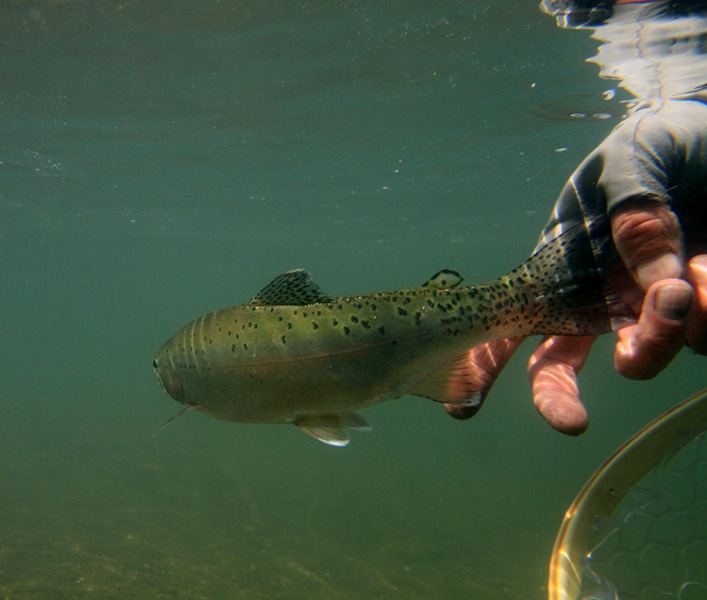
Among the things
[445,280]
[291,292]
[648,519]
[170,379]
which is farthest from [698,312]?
[170,379]

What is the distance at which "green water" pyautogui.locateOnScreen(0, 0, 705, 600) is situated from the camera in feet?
36.6

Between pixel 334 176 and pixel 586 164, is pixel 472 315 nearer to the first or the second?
pixel 586 164

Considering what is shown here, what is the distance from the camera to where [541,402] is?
248cm

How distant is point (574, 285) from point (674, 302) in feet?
1.75

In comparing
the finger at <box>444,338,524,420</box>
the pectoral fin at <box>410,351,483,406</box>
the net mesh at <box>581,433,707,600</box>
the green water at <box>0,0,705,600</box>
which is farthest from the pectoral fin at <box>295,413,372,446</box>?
the green water at <box>0,0,705,600</box>

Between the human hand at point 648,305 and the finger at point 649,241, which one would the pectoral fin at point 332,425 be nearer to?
the human hand at point 648,305

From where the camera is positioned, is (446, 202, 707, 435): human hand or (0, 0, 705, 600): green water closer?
(446, 202, 707, 435): human hand

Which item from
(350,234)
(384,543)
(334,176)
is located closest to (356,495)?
(384,543)

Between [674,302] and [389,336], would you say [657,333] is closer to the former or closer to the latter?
[674,302]

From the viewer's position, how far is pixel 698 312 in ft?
6.19

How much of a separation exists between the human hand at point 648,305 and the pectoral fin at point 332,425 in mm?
641

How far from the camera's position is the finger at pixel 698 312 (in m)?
1.89

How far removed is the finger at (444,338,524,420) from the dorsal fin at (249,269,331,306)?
38.5 inches

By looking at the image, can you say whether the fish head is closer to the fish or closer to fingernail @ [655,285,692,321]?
the fish
